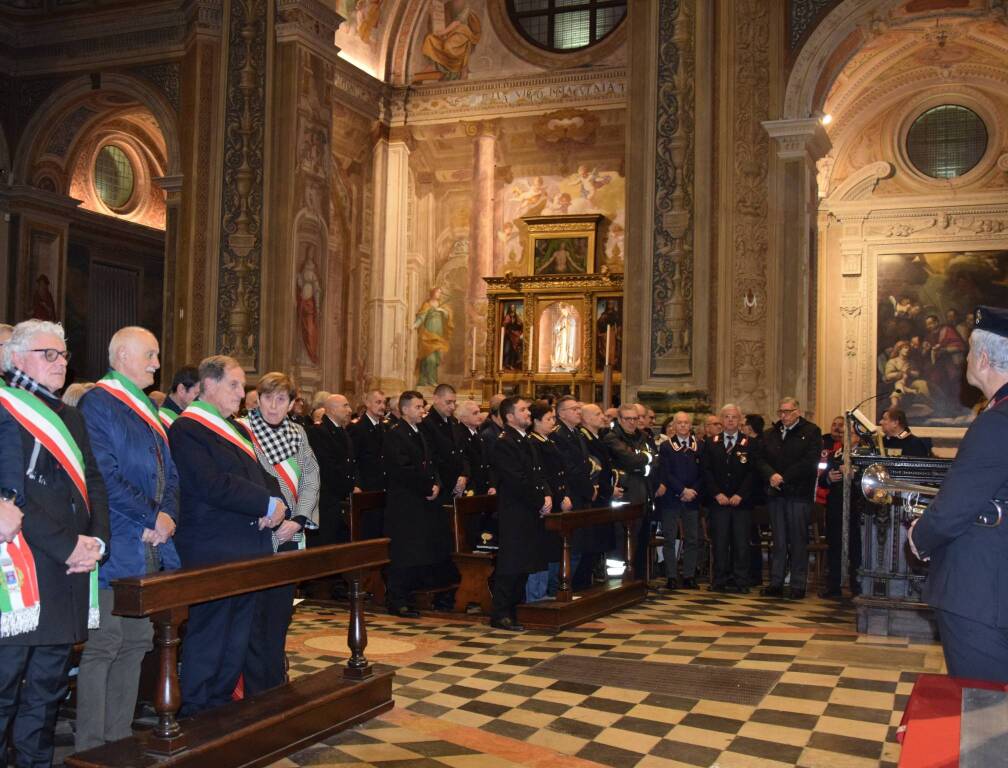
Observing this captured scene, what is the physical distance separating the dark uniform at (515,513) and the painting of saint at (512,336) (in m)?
11.8

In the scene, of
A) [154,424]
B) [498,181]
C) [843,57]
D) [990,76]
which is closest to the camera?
[154,424]

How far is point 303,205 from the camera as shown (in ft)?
53.8

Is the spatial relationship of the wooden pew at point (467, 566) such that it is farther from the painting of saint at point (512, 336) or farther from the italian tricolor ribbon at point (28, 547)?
the painting of saint at point (512, 336)

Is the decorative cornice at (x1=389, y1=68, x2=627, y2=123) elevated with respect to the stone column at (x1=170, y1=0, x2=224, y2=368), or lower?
elevated

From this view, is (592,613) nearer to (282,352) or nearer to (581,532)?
(581,532)

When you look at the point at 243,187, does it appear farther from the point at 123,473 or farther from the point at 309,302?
the point at 123,473

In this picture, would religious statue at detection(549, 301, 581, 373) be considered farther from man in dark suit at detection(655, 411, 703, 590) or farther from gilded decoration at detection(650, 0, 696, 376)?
man in dark suit at detection(655, 411, 703, 590)

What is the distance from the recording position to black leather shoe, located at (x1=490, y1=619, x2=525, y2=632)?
841 centimetres

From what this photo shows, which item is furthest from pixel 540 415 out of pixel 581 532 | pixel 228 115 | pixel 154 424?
pixel 228 115

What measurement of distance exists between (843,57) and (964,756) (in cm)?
1372

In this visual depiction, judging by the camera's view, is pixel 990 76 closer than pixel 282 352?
No

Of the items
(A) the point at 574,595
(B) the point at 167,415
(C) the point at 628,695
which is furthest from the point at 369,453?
(C) the point at 628,695

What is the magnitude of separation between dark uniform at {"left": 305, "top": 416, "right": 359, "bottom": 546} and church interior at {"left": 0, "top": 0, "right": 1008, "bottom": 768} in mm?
936

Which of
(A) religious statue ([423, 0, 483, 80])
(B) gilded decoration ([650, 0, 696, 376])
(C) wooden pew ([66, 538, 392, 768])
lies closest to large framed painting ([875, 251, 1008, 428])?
(B) gilded decoration ([650, 0, 696, 376])
